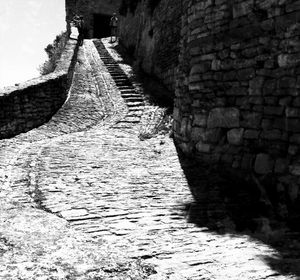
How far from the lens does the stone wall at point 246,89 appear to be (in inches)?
207

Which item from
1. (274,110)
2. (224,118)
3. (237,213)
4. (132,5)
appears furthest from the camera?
(132,5)

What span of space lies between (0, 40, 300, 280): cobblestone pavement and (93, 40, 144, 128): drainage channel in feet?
0.28

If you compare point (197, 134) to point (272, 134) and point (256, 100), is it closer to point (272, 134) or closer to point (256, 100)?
point (256, 100)

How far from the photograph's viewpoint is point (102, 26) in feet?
97.4

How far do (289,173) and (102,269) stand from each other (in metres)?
3.10

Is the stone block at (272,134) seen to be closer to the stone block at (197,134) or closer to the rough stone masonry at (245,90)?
the rough stone masonry at (245,90)

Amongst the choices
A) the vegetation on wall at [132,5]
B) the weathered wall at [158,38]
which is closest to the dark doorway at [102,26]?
the vegetation on wall at [132,5]

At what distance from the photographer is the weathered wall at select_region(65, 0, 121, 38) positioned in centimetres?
2844

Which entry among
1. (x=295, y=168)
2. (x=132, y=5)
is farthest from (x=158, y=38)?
(x=295, y=168)

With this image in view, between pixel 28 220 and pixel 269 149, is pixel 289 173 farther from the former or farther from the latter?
pixel 28 220

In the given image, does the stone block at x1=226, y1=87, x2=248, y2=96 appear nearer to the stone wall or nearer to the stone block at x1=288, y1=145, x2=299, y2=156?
the stone wall

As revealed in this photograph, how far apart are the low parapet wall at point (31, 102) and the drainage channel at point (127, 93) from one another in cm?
188

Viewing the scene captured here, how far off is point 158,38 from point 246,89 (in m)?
7.54

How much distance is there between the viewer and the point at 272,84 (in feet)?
18.1
